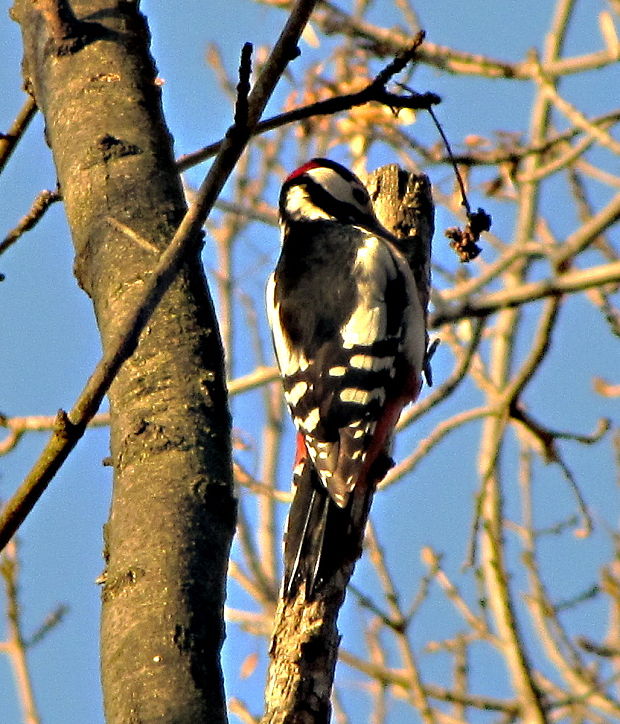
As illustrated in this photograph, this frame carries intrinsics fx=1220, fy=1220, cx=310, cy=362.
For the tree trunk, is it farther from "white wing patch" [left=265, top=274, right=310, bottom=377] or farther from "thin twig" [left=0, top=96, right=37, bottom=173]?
"white wing patch" [left=265, top=274, right=310, bottom=377]

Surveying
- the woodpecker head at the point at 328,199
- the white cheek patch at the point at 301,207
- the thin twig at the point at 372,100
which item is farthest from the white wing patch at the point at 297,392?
the thin twig at the point at 372,100

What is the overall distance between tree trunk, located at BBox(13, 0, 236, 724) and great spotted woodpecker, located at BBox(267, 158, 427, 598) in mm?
1070

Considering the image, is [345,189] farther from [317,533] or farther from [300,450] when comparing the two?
[317,533]

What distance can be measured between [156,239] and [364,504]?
1.28 metres

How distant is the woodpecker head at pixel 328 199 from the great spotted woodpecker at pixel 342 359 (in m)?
0.10

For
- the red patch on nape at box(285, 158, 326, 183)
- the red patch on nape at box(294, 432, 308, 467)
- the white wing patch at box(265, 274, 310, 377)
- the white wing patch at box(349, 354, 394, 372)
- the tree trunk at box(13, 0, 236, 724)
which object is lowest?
the tree trunk at box(13, 0, 236, 724)

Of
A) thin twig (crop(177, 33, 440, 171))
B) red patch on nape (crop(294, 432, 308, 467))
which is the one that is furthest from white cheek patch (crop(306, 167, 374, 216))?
thin twig (crop(177, 33, 440, 171))

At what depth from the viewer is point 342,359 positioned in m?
3.54

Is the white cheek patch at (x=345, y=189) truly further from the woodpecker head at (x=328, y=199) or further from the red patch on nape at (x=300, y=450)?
the red patch on nape at (x=300, y=450)

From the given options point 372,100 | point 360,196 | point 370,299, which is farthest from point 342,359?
point 372,100

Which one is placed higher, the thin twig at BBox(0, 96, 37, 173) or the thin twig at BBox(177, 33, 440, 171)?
the thin twig at BBox(0, 96, 37, 173)

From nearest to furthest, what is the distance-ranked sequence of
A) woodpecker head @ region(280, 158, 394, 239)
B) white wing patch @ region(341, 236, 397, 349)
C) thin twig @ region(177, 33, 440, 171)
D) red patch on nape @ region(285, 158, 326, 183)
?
thin twig @ region(177, 33, 440, 171), white wing patch @ region(341, 236, 397, 349), woodpecker head @ region(280, 158, 394, 239), red patch on nape @ region(285, 158, 326, 183)

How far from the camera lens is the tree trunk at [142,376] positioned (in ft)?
5.06

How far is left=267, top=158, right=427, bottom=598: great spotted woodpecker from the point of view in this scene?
3117 millimetres
